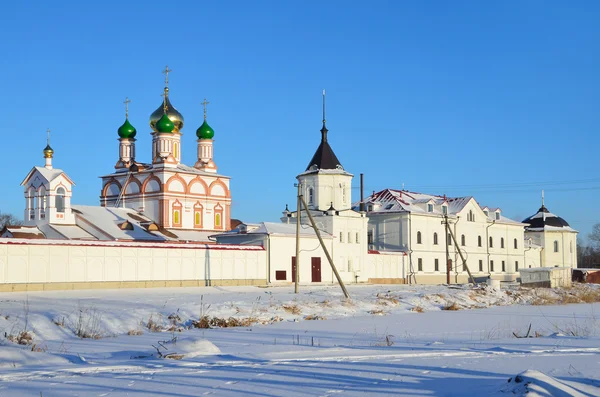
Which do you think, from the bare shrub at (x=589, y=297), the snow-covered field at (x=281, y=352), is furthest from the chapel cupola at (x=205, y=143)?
the snow-covered field at (x=281, y=352)

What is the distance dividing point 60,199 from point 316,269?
1609 cm

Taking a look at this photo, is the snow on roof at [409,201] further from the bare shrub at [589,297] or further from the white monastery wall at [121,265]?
the bare shrub at [589,297]

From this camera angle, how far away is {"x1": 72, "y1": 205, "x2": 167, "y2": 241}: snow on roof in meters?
45.8

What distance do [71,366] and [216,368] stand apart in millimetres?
1884

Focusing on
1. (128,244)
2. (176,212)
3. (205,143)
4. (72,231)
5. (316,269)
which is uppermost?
(205,143)

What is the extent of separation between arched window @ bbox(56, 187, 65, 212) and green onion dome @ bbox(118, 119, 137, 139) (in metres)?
12.6

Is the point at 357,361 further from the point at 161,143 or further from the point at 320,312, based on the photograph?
the point at 161,143

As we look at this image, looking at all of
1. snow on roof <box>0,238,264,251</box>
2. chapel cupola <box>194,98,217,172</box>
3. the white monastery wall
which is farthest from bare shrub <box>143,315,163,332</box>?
chapel cupola <box>194,98,217,172</box>

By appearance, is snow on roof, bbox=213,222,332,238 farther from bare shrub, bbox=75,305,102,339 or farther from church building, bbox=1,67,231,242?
bare shrub, bbox=75,305,102,339

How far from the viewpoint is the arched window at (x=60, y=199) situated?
46.8 m

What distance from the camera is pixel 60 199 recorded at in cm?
4694

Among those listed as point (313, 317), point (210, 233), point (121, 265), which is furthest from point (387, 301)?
point (210, 233)

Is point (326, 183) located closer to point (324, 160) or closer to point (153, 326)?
point (324, 160)

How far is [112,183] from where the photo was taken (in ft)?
188
